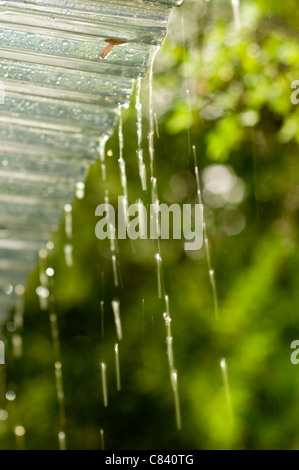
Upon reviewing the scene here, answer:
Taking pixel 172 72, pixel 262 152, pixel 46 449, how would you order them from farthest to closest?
pixel 46 449 → pixel 262 152 → pixel 172 72

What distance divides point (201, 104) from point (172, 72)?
1.15 meters

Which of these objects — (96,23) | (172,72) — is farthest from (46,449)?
(96,23)

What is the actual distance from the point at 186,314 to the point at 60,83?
7405 mm

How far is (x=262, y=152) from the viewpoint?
863cm

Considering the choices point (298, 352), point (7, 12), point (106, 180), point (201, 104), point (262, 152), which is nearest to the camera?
point (7, 12)

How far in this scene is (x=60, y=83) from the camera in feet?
7.45

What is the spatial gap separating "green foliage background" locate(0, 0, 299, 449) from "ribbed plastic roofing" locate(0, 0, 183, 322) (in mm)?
3459

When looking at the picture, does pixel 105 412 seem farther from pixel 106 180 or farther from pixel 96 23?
pixel 96 23

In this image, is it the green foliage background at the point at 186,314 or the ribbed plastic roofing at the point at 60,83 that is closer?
the ribbed plastic roofing at the point at 60,83

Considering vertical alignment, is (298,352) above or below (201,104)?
below

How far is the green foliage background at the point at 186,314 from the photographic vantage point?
812cm

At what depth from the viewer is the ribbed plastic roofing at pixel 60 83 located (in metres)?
1.98

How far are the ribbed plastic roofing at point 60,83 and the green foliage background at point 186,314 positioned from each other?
346cm

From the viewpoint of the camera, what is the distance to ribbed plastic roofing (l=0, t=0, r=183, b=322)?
198cm
